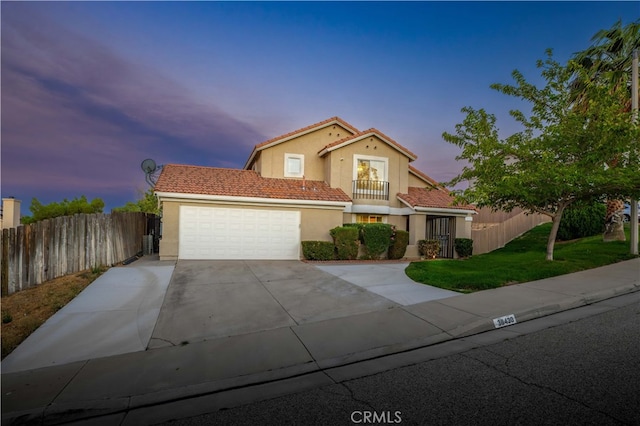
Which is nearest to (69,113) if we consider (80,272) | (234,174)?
(234,174)

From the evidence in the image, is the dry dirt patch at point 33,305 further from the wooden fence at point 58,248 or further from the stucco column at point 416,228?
the stucco column at point 416,228

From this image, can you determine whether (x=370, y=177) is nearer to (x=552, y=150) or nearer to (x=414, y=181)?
(x=414, y=181)

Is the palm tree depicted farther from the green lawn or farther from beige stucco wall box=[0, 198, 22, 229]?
beige stucco wall box=[0, 198, 22, 229]

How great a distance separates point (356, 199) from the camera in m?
17.8

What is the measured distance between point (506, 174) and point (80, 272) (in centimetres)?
1409

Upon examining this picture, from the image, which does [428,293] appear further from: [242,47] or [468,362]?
[242,47]

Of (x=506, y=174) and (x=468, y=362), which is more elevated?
(x=506, y=174)

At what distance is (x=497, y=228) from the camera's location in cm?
1970

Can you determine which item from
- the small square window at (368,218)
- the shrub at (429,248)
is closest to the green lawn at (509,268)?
the shrub at (429,248)

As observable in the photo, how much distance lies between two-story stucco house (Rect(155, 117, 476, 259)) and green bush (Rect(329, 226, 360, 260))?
989mm

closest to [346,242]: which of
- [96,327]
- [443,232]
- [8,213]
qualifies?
[443,232]

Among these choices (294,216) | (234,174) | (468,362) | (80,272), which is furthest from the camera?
(234,174)

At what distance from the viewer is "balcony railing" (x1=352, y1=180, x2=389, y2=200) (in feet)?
58.9

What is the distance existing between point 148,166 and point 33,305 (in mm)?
13337
